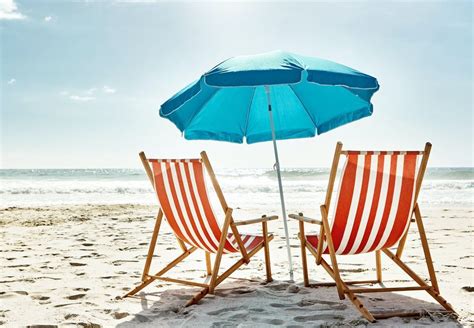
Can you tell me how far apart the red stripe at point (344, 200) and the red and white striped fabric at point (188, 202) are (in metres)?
0.79

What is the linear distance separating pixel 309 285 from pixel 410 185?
1162 mm

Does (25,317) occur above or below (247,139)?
below

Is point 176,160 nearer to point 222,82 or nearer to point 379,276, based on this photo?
point 222,82

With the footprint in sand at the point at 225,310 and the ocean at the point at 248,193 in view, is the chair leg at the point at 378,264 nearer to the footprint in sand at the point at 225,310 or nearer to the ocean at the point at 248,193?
the footprint in sand at the point at 225,310

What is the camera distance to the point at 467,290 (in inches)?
138

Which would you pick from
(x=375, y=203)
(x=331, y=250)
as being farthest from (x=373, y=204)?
(x=331, y=250)

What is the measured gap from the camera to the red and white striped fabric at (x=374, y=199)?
303 cm

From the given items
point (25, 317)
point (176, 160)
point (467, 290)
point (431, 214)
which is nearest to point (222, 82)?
point (176, 160)

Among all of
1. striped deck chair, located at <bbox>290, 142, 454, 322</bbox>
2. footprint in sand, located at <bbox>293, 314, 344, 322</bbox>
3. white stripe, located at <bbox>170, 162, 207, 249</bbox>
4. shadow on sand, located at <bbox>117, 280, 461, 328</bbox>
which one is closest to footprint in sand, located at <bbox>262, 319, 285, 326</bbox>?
shadow on sand, located at <bbox>117, 280, 461, 328</bbox>

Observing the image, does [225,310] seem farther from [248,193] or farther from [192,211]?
[248,193]

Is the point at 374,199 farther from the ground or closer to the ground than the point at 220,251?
farther from the ground

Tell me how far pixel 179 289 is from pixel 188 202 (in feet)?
2.62

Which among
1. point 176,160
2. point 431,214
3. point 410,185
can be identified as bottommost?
point 431,214

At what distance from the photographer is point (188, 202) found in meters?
3.48
